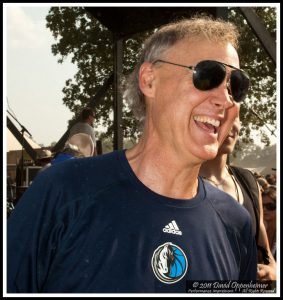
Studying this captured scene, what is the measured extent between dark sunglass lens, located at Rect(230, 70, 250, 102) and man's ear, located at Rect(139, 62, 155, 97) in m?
0.39

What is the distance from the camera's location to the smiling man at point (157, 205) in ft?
4.58

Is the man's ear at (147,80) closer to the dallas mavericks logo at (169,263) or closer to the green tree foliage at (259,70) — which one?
the dallas mavericks logo at (169,263)

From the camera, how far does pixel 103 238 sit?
1.41m

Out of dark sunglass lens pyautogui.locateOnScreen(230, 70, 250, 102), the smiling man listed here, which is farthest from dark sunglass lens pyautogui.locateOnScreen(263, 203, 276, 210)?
dark sunglass lens pyautogui.locateOnScreen(230, 70, 250, 102)

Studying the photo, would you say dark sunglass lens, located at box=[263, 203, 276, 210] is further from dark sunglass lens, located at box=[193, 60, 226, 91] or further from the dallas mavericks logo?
the dallas mavericks logo

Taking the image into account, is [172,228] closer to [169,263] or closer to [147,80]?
[169,263]

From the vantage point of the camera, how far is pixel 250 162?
121 meters

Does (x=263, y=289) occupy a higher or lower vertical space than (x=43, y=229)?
lower

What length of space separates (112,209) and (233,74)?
886 mm

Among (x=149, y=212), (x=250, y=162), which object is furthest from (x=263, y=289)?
(x=250, y=162)

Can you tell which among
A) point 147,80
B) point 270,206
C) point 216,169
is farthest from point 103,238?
point 270,206

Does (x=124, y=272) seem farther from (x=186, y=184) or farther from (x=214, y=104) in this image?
(x=214, y=104)

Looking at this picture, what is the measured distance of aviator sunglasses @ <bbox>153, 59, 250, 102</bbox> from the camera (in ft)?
5.46

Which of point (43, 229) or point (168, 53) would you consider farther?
point (168, 53)
